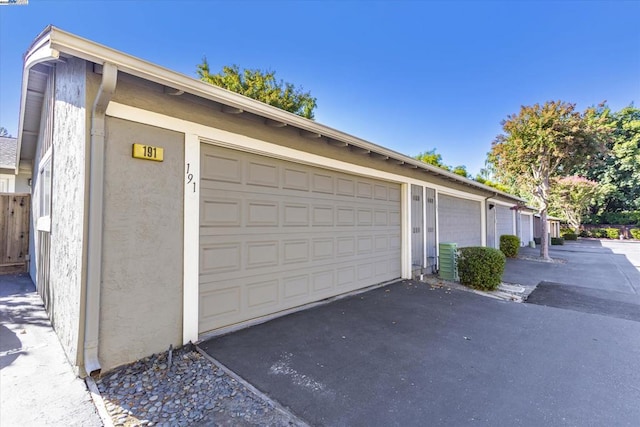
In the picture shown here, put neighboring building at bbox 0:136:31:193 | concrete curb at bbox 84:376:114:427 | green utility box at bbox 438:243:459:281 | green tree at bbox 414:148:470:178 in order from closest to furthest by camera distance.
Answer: concrete curb at bbox 84:376:114:427, green utility box at bbox 438:243:459:281, neighboring building at bbox 0:136:31:193, green tree at bbox 414:148:470:178

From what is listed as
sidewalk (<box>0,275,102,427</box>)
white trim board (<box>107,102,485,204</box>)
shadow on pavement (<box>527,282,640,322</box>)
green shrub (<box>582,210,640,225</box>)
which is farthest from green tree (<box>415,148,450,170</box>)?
sidewalk (<box>0,275,102,427</box>)

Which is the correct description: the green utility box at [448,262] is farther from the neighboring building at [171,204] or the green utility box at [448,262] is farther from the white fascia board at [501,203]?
the white fascia board at [501,203]

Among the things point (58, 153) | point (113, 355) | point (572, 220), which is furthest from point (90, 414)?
point (572, 220)

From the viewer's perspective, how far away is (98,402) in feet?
7.16

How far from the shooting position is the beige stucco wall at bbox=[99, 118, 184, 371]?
2604 millimetres

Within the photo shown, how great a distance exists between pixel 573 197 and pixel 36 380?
34192 mm

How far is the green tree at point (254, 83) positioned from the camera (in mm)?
17469

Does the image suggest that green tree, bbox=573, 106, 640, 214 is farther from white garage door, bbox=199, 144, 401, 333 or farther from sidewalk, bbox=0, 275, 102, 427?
sidewalk, bbox=0, 275, 102, 427

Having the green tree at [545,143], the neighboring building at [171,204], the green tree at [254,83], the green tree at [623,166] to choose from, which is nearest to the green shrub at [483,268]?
the neighboring building at [171,204]

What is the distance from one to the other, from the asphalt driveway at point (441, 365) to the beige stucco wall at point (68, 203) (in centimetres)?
139

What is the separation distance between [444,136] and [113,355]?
2347cm

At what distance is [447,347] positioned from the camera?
333cm

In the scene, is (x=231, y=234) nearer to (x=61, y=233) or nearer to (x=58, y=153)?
(x=61, y=233)

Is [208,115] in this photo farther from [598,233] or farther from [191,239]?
[598,233]
